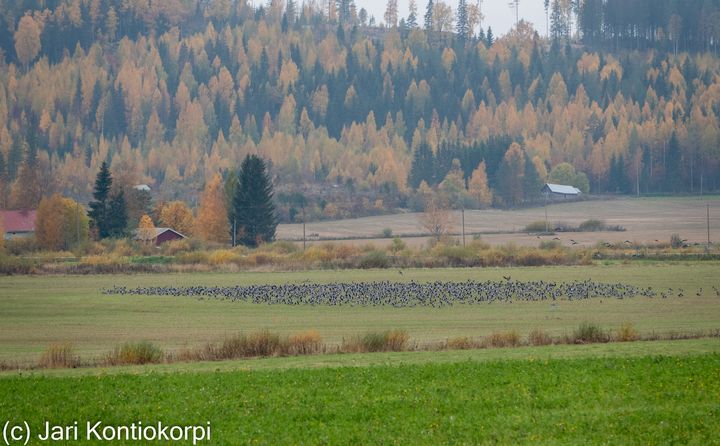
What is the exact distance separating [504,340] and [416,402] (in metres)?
10.5

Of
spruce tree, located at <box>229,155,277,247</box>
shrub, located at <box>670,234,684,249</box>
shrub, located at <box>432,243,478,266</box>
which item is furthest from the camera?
spruce tree, located at <box>229,155,277,247</box>

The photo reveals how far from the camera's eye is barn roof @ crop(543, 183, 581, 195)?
144 metres

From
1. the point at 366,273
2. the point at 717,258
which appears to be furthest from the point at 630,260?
the point at 366,273

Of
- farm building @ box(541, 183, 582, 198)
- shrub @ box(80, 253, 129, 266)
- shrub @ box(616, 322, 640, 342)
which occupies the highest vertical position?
farm building @ box(541, 183, 582, 198)

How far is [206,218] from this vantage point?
317ft

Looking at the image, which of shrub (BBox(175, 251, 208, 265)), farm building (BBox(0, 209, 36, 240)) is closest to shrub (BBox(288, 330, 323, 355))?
shrub (BBox(175, 251, 208, 265))

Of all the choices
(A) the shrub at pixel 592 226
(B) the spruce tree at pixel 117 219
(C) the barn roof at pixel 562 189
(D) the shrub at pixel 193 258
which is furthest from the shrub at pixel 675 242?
(C) the barn roof at pixel 562 189

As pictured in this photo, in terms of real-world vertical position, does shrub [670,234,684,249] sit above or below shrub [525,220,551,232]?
below

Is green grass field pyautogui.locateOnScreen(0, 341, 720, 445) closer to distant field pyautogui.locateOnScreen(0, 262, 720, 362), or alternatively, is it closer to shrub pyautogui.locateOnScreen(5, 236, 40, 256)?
distant field pyautogui.locateOnScreen(0, 262, 720, 362)

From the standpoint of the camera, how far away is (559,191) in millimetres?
144500

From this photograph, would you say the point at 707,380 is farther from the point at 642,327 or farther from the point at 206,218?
the point at 206,218

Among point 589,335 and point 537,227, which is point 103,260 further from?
point 589,335

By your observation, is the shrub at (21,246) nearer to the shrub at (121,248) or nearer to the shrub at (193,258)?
the shrub at (121,248)

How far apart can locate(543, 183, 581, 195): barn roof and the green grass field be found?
123m
